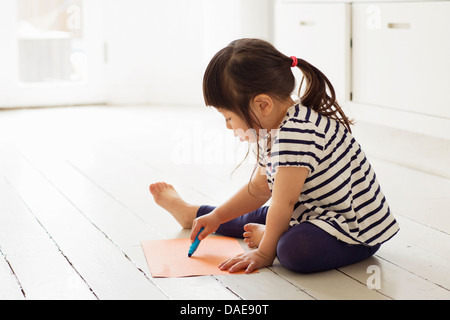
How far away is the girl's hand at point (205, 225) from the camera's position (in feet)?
4.30

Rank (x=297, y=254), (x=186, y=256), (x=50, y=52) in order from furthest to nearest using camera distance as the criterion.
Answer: (x=50, y=52) → (x=186, y=256) → (x=297, y=254)

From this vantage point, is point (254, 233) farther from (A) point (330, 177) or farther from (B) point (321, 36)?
(B) point (321, 36)

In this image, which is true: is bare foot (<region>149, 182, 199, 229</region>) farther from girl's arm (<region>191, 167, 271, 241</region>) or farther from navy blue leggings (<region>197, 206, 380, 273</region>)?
navy blue leggings (<region>197, 206, 380, 273</region>)

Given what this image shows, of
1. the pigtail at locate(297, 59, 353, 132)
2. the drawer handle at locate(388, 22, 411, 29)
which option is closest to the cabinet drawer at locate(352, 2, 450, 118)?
the drawer handle at locate(388, 22, 411, 29)

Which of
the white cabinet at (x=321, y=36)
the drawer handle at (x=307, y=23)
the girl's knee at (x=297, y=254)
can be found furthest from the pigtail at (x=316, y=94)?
the drawer handle at (x=307, y=23)

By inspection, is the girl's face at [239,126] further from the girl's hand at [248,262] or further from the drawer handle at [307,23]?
the drawer handle at [307,23]

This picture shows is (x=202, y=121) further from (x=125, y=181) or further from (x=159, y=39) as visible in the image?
(x=125, y=181)

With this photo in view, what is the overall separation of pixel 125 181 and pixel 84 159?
31 cm

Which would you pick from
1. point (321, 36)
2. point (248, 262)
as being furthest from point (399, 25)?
point (248, 262)

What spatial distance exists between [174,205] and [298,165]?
40cm

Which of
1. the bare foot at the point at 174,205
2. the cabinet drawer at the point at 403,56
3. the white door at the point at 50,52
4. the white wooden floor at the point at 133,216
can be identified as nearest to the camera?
the white wooden floor at the point at 133,216

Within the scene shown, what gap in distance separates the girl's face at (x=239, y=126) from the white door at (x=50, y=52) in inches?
83.3

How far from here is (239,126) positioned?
3.95 feet

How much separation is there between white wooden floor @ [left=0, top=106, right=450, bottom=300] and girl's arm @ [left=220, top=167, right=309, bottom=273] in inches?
1.1
